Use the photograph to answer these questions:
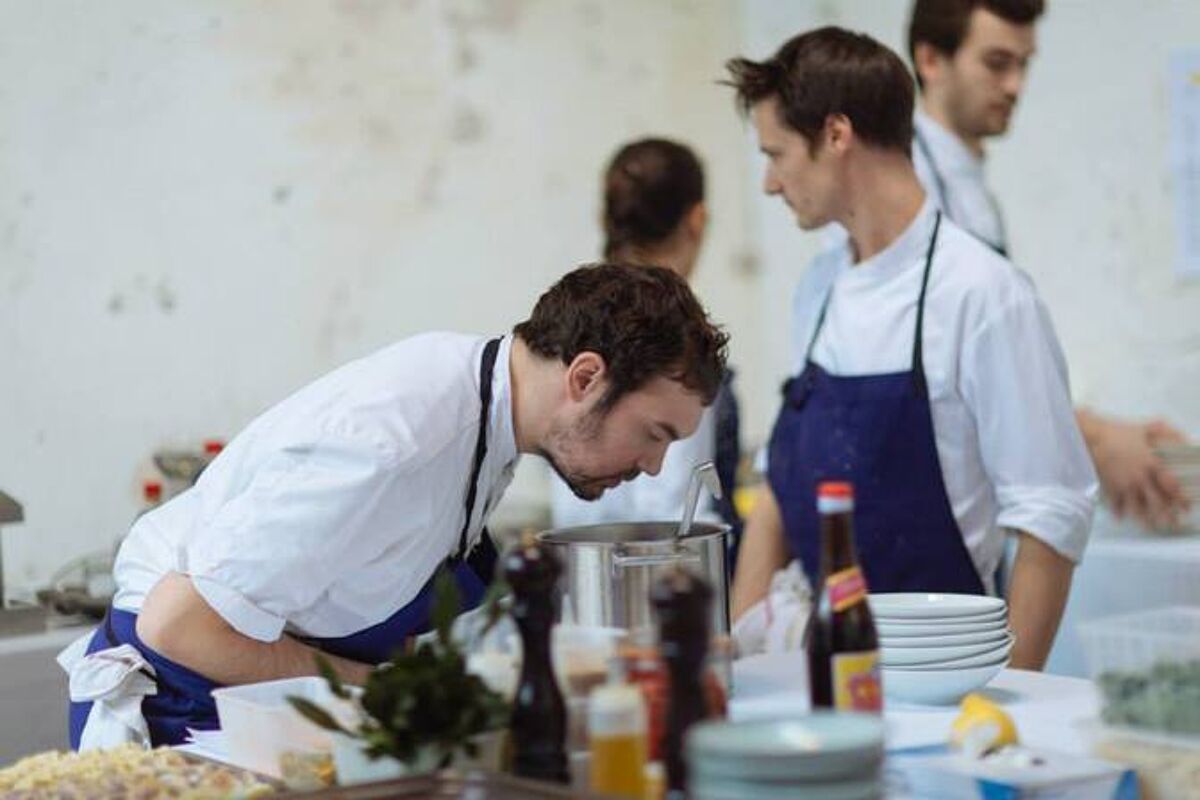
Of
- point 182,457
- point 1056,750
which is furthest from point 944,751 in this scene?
point 182,457

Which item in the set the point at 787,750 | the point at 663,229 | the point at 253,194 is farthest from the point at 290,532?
the point at 253,194

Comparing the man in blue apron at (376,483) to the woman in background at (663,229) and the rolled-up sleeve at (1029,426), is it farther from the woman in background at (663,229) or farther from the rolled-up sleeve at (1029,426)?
the woman in background at (663,229)

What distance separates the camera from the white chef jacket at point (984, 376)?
2.77 meters

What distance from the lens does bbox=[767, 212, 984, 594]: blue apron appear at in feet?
9.45

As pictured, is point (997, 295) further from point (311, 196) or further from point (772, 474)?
point (311, 196)

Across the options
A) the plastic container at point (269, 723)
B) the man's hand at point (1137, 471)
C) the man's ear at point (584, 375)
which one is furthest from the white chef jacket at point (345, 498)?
the man's hand at point (1137, 471)

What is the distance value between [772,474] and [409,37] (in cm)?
189

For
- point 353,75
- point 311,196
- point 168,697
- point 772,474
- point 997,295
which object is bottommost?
point 168,697

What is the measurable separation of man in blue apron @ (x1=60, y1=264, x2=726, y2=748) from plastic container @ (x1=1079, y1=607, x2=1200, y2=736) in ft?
2.59

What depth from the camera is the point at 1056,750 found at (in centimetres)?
176

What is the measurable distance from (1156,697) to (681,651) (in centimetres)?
49

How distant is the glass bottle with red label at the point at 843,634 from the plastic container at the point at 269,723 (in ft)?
1.65

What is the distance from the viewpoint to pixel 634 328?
7.41 feet

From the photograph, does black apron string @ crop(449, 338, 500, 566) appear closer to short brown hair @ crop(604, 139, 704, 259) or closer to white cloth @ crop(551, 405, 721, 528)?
white cloth @ crop(551, 405, 721, 528)
